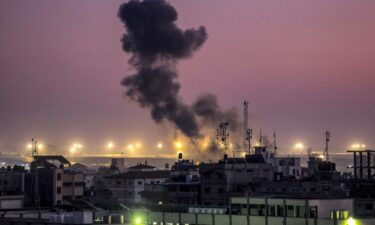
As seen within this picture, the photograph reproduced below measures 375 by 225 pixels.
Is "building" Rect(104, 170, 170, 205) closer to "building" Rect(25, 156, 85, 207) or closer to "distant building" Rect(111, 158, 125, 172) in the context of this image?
"building" Rect(25, 156, 85, 207)

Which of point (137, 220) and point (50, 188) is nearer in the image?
point (137, 220)

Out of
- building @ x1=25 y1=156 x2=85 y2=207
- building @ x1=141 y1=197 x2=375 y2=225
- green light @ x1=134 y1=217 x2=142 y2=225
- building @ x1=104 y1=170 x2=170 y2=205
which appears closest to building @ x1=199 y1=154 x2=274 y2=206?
building @ x1=25 y1=156 x2=85 y2=207

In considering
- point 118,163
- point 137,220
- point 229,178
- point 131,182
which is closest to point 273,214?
point 137,220

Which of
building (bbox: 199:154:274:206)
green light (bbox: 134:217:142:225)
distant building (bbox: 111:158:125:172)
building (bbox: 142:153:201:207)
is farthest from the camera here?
distant building (bbox: 111:158:125:172)

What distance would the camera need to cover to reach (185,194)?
3561 inches

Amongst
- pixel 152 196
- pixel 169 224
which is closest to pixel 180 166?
pixel 152 196

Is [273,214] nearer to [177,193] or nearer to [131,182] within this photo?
[177,193]

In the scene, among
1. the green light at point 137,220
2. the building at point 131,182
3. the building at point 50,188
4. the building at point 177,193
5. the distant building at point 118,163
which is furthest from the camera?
the distant building at point 118,163

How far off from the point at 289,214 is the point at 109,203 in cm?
4590

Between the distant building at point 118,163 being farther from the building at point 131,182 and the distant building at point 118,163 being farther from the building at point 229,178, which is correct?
the building at point 229,178

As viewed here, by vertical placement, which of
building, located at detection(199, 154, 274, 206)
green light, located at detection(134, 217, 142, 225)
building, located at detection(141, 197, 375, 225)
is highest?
building, located at detection(199, 154, 274, 206)

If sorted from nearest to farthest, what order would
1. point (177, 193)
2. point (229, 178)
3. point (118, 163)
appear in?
point (229, 178) < point (177, 193) < point (118, 163)

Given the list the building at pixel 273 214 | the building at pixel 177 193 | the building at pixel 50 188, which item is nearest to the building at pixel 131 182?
the building at pixel 50 188

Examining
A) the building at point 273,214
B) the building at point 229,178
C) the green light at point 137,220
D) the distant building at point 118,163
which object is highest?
the distant building at point 118,163
